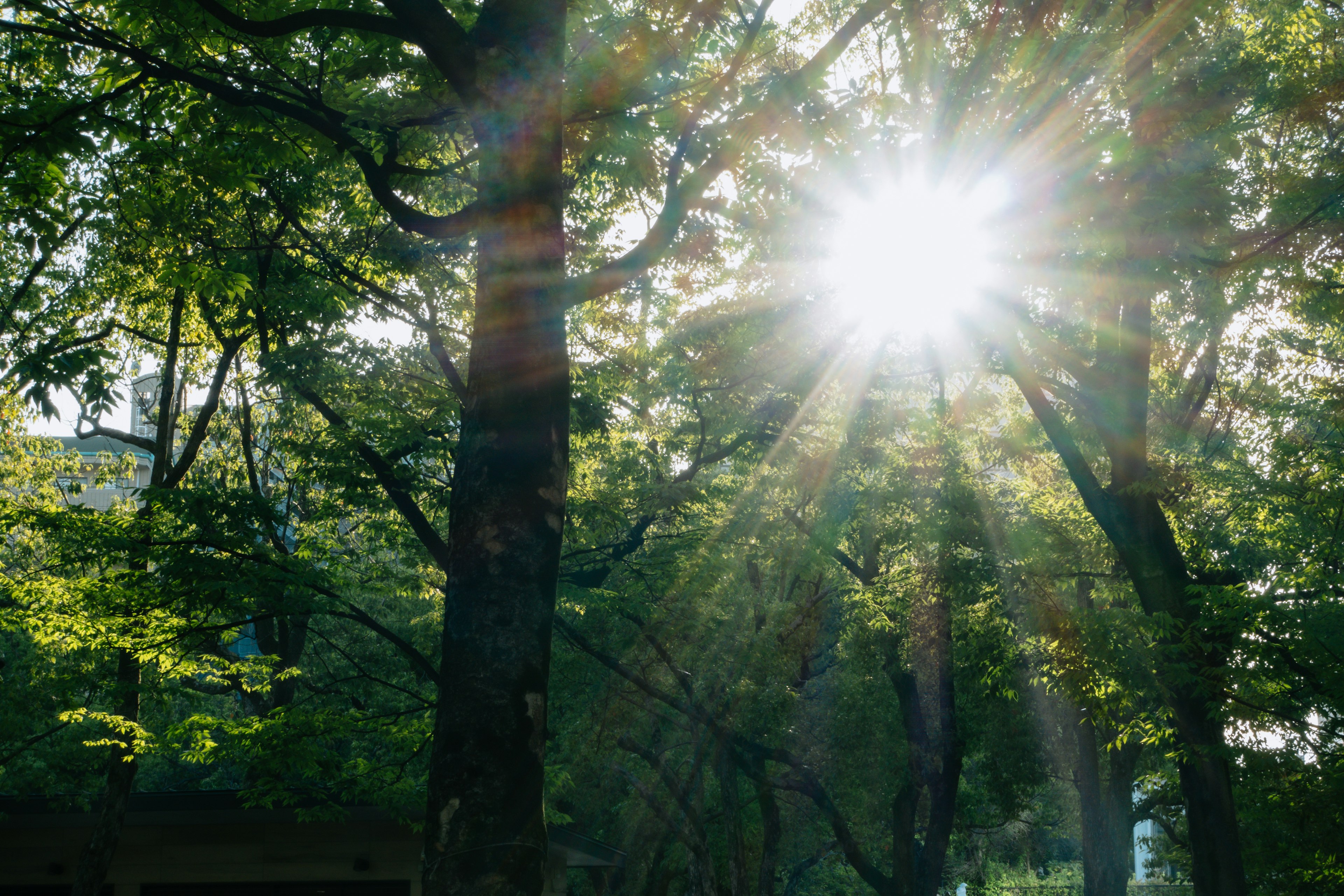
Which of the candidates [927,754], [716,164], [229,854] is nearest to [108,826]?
[229,854]

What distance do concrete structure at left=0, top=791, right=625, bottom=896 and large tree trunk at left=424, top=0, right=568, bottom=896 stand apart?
501 inches

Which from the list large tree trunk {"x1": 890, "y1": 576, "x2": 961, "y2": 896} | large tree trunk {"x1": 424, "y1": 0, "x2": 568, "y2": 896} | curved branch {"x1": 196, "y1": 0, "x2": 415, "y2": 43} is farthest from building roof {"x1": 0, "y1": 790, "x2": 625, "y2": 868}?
curved branch {"x1": 196, "y1": 0, "x2": 415, "y2": 43}

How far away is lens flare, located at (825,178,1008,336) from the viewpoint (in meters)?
11.6

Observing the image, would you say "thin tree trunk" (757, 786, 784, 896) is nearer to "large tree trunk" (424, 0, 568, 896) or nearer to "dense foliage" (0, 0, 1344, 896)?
"dense foliage" (0, 0, 1344, 896)

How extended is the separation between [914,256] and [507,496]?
35.5 feet

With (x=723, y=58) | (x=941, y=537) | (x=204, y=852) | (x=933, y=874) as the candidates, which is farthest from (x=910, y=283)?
(x=204, y=852)

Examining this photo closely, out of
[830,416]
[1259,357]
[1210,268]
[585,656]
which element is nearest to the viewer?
[1210,268]

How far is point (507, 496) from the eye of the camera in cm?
405

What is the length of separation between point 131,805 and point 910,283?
1455cm

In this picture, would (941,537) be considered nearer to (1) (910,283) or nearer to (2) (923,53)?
(1) (910,283)

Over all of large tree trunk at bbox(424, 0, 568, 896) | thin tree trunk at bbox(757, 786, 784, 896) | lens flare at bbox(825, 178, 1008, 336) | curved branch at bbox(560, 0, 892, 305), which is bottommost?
thin tree trunk at bbox(757, 786, 784, 896)

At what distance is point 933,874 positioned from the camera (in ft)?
65.1

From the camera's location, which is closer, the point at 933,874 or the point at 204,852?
the point at 204,852

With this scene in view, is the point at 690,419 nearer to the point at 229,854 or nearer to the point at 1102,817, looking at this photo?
the point at 229,854
